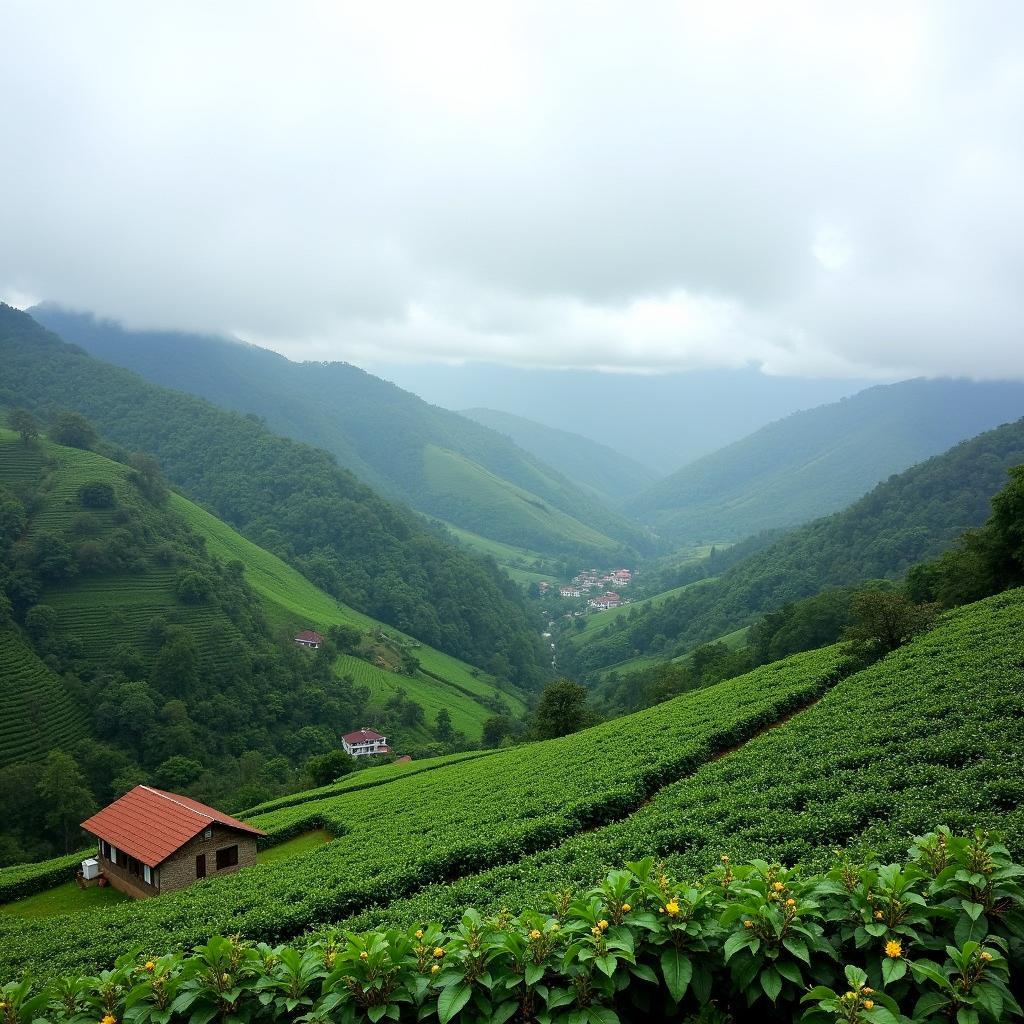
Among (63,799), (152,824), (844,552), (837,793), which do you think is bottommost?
(63,799)

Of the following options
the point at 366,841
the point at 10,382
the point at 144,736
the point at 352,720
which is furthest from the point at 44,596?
the point at 10,382

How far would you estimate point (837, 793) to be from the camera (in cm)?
Result: 1234

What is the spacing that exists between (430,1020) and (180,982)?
204 centimetres

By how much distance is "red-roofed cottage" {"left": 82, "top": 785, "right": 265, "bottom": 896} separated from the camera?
815 inches

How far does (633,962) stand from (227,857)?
22.1m

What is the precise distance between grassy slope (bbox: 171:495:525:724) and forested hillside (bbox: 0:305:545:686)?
6382mm

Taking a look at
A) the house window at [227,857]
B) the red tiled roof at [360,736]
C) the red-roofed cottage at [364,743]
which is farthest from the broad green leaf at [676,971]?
the red tiled roof at [360,736]

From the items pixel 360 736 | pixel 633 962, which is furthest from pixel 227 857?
pixel 360 736

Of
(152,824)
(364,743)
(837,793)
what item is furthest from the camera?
(364,743)

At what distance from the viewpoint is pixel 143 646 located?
7319cm

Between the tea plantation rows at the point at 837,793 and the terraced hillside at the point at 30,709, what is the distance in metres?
57.4

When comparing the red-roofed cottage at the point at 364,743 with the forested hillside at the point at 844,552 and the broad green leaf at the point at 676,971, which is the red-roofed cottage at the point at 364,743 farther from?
the broad green leaf at the point at 676,971

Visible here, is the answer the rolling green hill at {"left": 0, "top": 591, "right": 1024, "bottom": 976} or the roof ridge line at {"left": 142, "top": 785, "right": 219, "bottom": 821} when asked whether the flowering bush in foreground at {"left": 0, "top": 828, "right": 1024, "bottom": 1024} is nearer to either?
the rolling green hill at {"left": 0, "top": 591, "right": 1024, "bottom": 976}

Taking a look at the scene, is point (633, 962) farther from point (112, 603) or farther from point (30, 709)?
point (112, 603)
